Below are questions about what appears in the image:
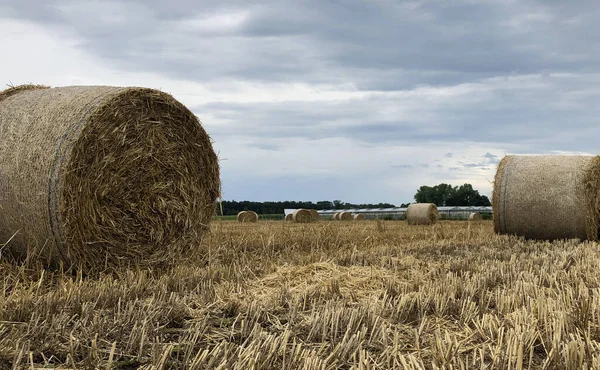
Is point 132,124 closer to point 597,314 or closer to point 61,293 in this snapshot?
point 61,293

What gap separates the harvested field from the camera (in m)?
2.59

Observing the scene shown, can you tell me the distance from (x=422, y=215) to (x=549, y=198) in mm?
11135

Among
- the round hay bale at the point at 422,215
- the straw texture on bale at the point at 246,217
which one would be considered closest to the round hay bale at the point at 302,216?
the straw texture on bale at the point at 246,217

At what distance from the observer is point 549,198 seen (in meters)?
9.91

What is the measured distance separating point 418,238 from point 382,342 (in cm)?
745

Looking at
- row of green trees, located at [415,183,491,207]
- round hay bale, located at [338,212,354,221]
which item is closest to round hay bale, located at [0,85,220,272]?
round hay bale, located at [338,212,354,221]

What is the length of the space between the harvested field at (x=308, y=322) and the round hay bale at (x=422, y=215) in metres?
15.6

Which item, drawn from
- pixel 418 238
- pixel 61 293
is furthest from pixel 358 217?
pixel 61 293

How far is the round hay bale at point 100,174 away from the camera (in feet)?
17.9

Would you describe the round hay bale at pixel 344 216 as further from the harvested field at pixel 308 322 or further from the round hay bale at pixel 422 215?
the harvested field at pixel 308 322

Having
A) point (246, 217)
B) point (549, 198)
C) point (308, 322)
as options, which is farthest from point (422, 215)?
point (308, 322)

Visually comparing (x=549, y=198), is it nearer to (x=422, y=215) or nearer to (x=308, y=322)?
(x=308, y=322)

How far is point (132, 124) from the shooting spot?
6.05 m

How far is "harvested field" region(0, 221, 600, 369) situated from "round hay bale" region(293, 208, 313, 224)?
17.8 metres
